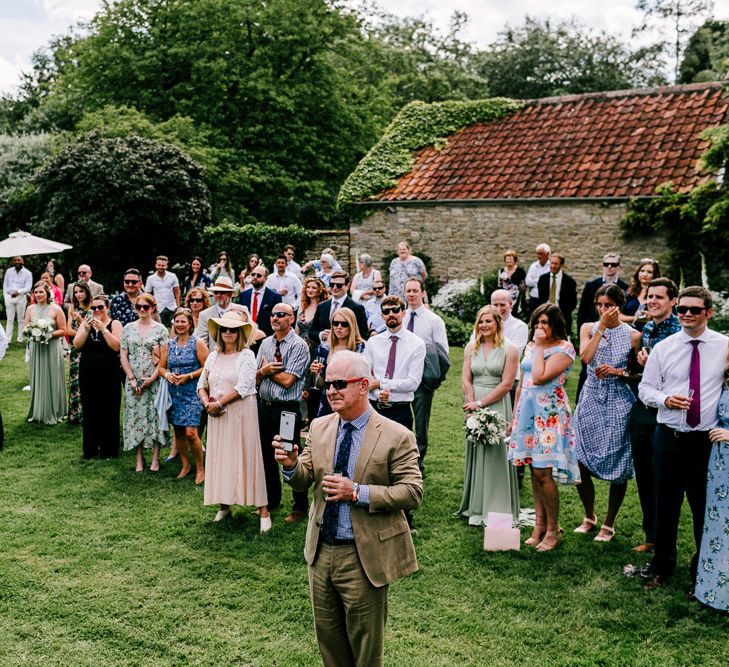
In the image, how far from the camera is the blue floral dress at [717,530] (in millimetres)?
5613

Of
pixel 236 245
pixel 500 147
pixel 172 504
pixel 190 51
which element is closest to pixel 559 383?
pixel 172 504

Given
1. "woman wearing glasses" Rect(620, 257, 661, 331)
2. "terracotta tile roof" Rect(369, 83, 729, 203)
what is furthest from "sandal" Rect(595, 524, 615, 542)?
"terracotta tile roof" Rect(369, 83, 729, 203)

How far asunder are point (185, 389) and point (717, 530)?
586 centimetres

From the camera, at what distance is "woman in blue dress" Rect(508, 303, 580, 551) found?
22.4 ft

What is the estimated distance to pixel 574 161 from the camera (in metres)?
20.2

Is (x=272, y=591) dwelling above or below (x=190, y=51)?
below

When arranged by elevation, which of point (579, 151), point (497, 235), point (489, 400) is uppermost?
point (579, 151)

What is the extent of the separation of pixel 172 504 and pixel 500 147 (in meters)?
16.5

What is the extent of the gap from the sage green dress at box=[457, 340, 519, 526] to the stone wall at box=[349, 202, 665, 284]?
12.1 metres

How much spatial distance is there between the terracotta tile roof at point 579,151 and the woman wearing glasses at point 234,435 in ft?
44.6

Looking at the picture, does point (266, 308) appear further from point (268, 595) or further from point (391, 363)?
point (268, 595)

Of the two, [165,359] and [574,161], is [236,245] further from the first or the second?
[165,359]

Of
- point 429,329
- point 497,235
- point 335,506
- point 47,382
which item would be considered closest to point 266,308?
point 47,382

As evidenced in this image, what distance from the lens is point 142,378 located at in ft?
31.4
